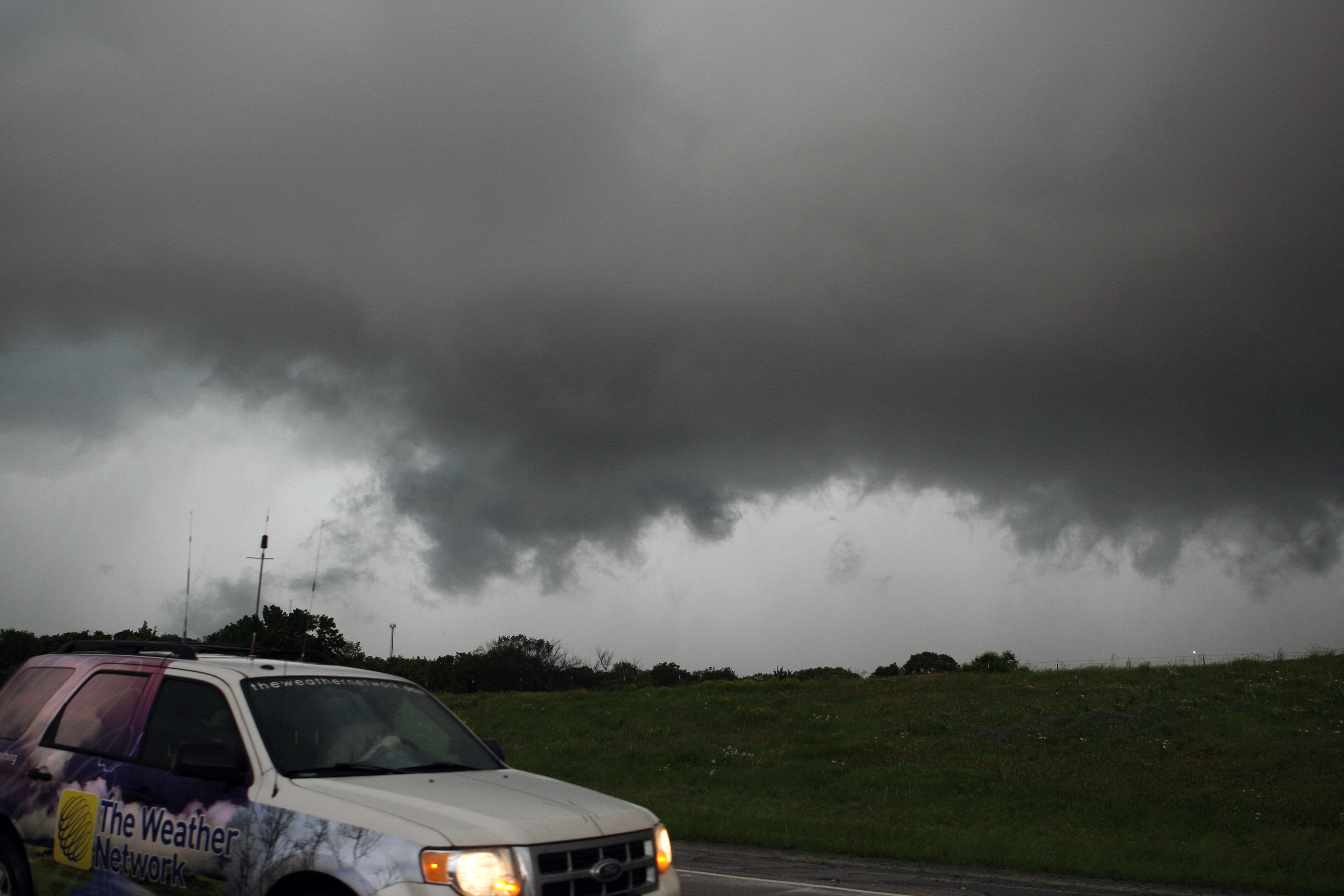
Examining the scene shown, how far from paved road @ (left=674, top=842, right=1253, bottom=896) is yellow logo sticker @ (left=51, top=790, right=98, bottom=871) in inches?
236

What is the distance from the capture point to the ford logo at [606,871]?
5.00 m

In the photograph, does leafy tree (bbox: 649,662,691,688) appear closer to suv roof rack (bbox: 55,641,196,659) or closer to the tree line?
the tree line

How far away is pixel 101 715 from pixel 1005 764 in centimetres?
2317

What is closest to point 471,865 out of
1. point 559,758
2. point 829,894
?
point 829,894

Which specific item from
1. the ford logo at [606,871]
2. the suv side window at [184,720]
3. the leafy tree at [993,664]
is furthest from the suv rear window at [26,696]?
the leafy tree at [993,664]

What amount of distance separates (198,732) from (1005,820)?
17.9 meters

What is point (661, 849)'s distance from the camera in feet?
18.3

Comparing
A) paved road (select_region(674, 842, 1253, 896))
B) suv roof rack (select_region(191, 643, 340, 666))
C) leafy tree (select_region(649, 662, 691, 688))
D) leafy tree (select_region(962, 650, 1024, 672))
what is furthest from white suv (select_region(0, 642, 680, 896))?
leafy tree (select_region(649, 662, 691, 688))

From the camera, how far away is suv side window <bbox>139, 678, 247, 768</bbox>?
574cm

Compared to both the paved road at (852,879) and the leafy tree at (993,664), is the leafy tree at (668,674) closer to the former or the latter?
the leafy tree at (993,664)

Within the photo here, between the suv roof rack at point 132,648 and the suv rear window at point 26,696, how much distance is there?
0.74 ft

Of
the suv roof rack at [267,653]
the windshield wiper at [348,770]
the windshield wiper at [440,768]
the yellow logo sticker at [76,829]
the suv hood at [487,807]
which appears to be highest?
the suv roof rack at [267,653]

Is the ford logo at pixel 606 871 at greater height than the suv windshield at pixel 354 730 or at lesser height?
lesser

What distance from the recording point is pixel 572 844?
5.01m
